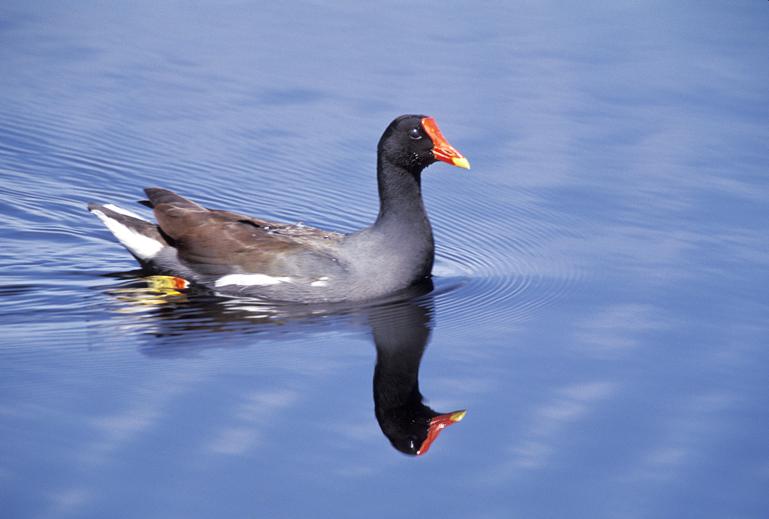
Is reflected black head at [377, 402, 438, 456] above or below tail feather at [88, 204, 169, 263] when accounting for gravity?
below

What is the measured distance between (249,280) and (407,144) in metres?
1.40

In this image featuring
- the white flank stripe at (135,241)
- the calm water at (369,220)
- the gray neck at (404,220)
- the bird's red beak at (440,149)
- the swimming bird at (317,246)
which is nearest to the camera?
the calm water at (369,220)

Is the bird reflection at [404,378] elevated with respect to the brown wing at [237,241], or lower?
lower

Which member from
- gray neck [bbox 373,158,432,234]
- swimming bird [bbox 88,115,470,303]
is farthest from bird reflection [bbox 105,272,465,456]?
gray neck [bbox 373,158,432,234]

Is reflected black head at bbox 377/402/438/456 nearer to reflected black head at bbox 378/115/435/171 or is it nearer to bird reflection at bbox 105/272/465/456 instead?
bird reflection at bbox 105/272/465/456

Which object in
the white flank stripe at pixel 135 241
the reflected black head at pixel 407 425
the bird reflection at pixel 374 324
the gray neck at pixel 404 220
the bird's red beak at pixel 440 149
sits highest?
the bird's red beak at pixel 440 149

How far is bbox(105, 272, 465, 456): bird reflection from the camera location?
6371 mm

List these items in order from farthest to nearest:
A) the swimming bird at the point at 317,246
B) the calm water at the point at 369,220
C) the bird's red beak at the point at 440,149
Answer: the bird's red beak at the point at 440,149 < the swimming bird at the point at 317,246 < the calm water at the point at 369,220

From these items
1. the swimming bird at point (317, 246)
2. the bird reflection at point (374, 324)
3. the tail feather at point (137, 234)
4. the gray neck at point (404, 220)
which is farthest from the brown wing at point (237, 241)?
the gray neck at point (404, 220)

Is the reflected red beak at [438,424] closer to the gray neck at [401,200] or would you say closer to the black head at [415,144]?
the gray neck at [401,200]

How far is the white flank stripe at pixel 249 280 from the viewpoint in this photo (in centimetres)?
795

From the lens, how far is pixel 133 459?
5.67 metres

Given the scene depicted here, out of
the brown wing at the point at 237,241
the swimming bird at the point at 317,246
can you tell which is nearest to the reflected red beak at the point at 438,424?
the swimming bird at the point at 317,246

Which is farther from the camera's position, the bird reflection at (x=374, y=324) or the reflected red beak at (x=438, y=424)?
the bird reflection at (x=374, y=324)
